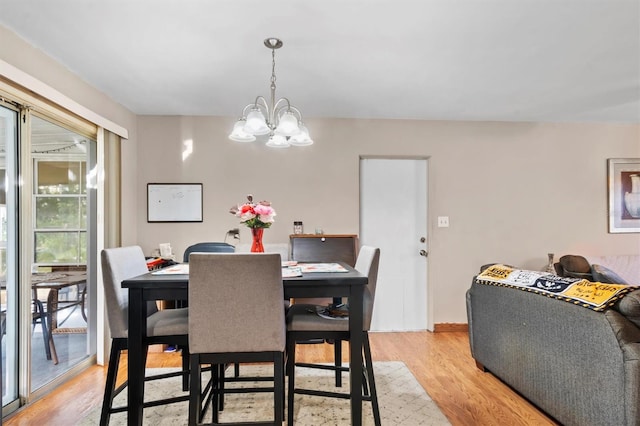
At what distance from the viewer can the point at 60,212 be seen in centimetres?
278

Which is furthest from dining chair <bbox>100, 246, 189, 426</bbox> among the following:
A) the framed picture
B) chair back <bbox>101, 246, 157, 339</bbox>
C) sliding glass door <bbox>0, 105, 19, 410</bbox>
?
the framed picture

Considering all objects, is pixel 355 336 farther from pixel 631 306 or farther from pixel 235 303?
pixel 631 306

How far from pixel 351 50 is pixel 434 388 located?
2.35 metres

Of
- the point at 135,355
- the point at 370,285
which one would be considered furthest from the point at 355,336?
the point at 135,355

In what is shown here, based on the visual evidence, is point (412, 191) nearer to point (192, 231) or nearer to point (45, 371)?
point (192, 231)

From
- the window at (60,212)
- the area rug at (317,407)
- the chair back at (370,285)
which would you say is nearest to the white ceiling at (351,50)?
the window at (60,212)

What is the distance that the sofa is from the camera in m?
1.62

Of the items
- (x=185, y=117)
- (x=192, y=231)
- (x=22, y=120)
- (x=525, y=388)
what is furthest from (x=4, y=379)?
(x=525, y=388)

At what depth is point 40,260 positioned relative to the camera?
8.41 ft

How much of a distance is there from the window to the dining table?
1273mm

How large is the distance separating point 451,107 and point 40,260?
3.61 m

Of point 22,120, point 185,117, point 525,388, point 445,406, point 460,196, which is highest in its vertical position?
point 185,117

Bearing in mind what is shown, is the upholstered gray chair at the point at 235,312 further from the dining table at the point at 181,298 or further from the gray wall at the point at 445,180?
the gray wall at the point at 445,180

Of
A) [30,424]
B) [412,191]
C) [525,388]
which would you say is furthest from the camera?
[412,191]
